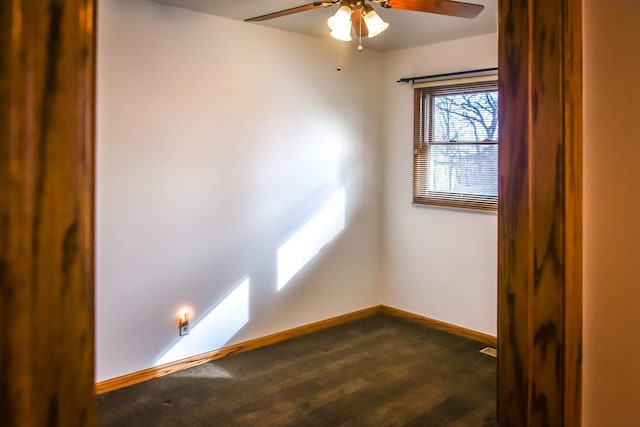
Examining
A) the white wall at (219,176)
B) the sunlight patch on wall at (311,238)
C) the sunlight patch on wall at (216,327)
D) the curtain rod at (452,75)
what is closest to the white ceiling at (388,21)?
the white wall at (219,176)

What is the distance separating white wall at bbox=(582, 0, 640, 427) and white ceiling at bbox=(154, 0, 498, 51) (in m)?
2.34

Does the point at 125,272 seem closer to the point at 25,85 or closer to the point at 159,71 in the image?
the point at 159,71

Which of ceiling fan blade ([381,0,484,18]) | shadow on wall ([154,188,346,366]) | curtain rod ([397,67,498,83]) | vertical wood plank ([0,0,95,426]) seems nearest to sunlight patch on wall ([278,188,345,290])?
shadow on wall ([154,188,346,366])

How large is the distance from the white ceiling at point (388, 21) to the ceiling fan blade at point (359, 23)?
54 cm

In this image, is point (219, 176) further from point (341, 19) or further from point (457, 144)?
point (457, 144)

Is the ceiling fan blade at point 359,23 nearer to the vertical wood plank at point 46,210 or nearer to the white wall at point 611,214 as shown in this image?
the white wall at point 611,214

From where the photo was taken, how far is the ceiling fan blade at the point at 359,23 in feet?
8.32

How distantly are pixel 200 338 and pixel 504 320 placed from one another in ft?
9.39

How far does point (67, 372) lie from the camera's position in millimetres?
624

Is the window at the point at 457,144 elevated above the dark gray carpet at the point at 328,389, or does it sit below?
above

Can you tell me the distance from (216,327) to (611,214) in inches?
121

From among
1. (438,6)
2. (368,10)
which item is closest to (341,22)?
(368,10)

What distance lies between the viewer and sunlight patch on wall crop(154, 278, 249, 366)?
137 inches

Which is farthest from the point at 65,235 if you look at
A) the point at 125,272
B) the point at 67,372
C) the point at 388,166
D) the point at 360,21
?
the point at 388,166
